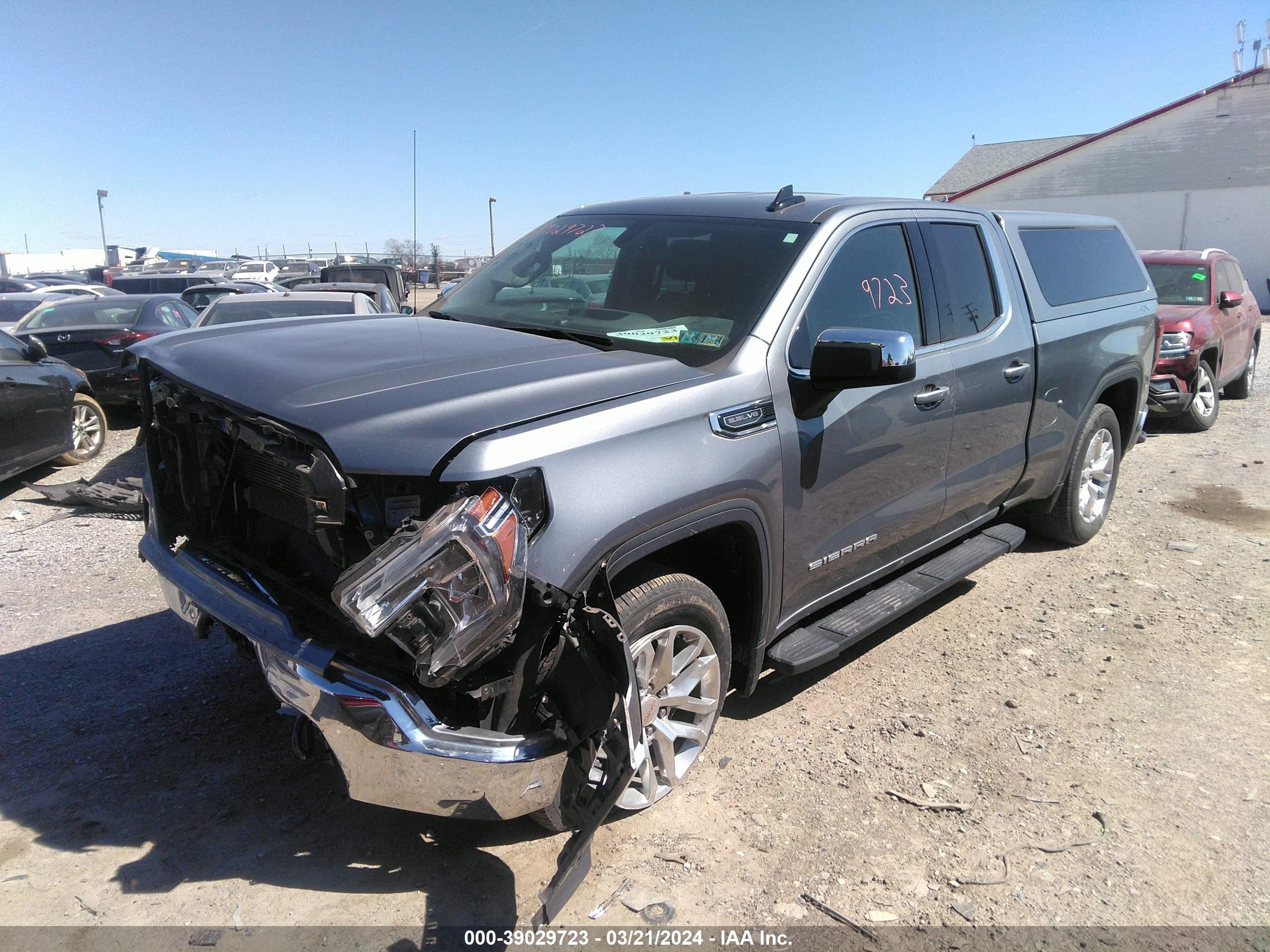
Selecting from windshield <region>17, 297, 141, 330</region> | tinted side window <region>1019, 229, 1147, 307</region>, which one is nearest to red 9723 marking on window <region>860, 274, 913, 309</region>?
tinted side window <region>1019, 229, 1147, 307</region>

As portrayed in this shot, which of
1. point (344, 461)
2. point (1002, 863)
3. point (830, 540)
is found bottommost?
point (1002, 863)

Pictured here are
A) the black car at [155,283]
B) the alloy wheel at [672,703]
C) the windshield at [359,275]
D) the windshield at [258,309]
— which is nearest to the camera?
the alloy wheel at [672,703]

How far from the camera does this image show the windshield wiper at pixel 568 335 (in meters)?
3.44

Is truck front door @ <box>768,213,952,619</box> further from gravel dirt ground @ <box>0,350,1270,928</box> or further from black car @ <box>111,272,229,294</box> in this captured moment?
black car @ <box>111,272,229,294</box>

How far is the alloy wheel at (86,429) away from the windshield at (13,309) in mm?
9276

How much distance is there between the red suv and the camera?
32.2ft

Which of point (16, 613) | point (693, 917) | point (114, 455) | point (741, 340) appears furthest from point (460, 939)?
point (114, 455)

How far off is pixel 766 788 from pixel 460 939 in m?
1.30

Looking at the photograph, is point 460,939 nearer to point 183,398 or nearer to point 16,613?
point 183,398

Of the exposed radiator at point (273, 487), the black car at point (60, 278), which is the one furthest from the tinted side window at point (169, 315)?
the black car at point (60, 278)

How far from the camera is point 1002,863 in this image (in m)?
3.06

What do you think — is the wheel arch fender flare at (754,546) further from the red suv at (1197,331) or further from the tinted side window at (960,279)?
the red suv at (1197,331)

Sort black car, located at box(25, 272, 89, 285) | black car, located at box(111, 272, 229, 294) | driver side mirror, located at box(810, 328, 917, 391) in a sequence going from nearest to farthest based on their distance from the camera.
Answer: driver side mirror, located at box(810, 328, 917, 391)
black car, located at box(111, 272, 229, 294)
black car, located at box(25, 272, 89, 285)

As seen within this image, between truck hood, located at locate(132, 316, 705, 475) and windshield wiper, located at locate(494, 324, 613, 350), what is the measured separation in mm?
57
